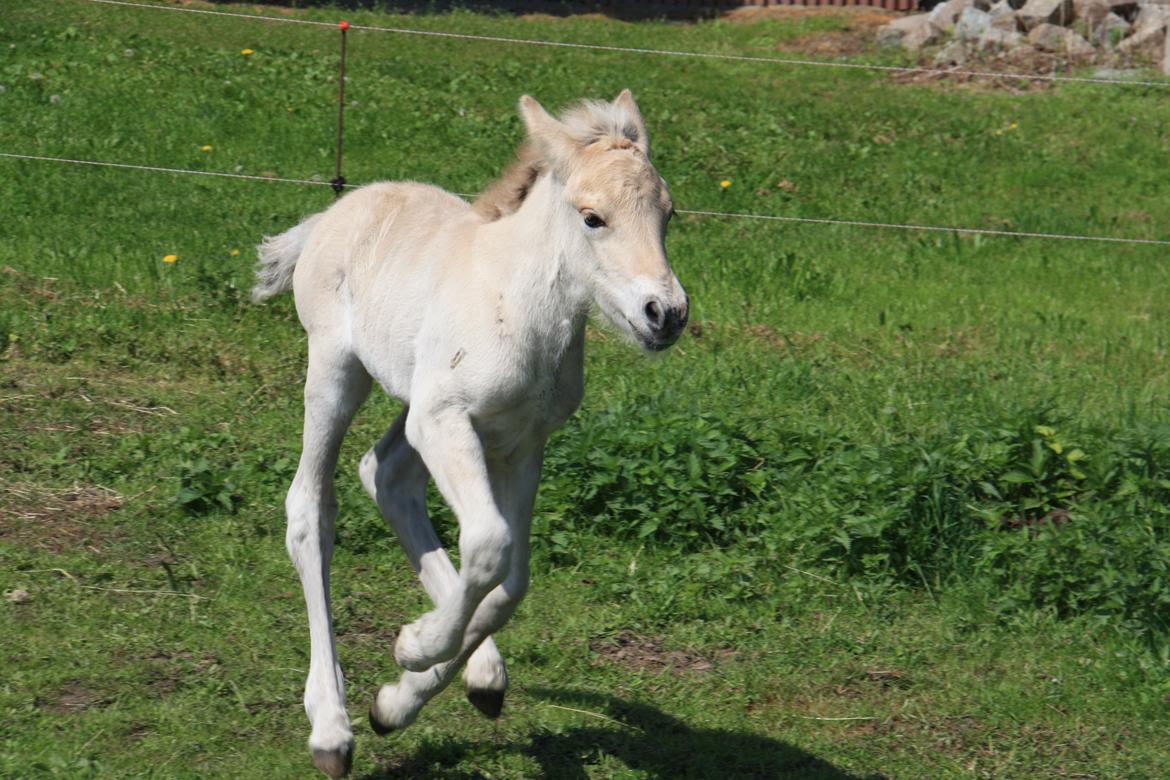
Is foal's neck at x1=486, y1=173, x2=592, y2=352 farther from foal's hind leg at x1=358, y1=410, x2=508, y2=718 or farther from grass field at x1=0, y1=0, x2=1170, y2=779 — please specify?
foal's hind leg at x1=358, y1=410, x2=508, y2=718

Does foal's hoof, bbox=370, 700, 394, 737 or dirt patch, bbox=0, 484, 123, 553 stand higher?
foal's hoof, bbox=370, 700, 394, 737

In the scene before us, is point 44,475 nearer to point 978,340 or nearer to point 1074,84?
point 978,340

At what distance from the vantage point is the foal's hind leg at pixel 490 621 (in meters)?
4.49

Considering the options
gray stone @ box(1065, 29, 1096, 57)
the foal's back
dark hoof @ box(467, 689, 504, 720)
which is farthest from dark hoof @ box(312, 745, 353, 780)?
gray stone @ box(1065, 29, 1096, 57)

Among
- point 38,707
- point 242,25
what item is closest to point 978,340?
point 38,707

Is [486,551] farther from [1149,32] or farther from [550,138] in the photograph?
[1149,32]

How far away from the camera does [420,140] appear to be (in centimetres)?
1216

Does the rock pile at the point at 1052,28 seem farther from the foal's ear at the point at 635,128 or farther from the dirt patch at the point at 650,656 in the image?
the foal's ear at the point at 635,128

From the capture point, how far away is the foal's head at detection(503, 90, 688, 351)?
13.2 ft

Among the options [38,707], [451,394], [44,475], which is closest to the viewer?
[451,394]

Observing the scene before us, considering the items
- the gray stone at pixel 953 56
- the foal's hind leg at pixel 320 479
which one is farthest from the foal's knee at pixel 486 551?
the gray stone at pixel 953 56

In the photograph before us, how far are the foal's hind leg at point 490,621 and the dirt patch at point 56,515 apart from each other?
208 centimetres

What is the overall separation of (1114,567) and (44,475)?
4.71 metres

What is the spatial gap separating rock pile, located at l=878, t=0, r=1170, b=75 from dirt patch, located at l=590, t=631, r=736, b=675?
12.5 metres
